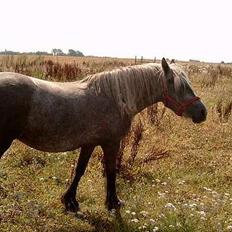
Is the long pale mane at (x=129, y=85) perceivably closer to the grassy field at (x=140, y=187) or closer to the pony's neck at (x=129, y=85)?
the pony's neck at (x=129, y=85)

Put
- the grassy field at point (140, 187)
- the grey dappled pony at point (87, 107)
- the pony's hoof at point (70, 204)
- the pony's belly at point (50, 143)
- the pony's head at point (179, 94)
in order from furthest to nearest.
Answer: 1. the pony's hoof at point (70, 204)
2. the pony's head at point (179, 94)
3. the grassy field at point (140, 187)
4. the pony's belly at point (50, 143)
5. the grey dappled pony at point (87, 107)

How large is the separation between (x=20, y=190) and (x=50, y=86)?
195cm

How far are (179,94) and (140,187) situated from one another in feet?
6.15

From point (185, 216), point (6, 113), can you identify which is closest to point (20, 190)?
point (6, 113)

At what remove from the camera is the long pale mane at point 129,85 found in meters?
5.53

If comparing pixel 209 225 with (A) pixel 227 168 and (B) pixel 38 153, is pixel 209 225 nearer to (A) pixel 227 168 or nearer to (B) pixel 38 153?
(A) pixel 227 168

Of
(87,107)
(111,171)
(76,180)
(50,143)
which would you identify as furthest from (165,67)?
(76,180)

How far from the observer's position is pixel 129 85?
5.61m


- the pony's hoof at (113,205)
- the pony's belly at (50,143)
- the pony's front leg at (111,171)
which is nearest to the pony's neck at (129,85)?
the pony's front leg at (111,171)

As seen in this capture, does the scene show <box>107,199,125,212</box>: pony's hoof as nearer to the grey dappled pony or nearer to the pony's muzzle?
the grey dappled pony

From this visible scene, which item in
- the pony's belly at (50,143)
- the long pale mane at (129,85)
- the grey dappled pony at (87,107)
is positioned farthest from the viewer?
the long pale mane at (129,85)

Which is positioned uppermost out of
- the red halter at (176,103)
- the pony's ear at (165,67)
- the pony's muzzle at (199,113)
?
the pony's ear at (165,67)

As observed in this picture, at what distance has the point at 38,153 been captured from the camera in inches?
306

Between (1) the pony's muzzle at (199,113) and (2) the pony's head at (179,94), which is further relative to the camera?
(1) the pony's muzzle at (199,113)
